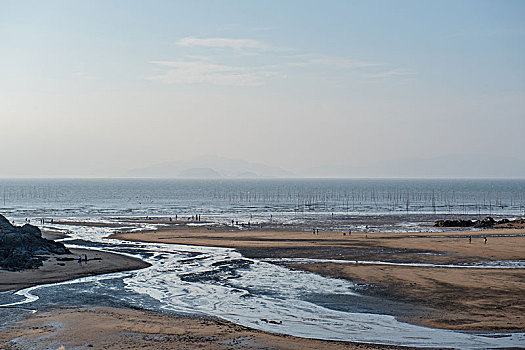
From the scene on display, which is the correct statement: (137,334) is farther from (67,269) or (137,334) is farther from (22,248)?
(22,248)

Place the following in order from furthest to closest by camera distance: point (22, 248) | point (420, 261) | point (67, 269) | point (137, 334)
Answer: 1. point (22, 248)
2. point (420, 261)
3. point (67, 269)
4. point (137, 334)

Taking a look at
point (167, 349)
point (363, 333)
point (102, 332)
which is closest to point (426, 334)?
point (363, 333)

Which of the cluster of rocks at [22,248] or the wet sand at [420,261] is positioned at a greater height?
the cluster of rocks at [22,248]

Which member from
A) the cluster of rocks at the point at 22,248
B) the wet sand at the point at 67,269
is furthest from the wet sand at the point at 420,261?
the cluster of rocks at the point at 22,248

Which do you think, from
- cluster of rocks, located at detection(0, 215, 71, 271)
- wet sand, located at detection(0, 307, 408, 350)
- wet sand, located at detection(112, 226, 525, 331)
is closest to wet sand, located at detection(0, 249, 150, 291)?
cluster of rocks, located at detection(0, 215, 71, 271)

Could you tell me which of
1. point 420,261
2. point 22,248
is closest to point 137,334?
point 22,248

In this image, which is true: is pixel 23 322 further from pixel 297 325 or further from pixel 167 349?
pixel 297 325

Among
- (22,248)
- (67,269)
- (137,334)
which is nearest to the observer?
(137,334)

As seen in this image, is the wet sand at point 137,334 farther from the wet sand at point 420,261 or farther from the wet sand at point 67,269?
the wet sand at point 67,269
